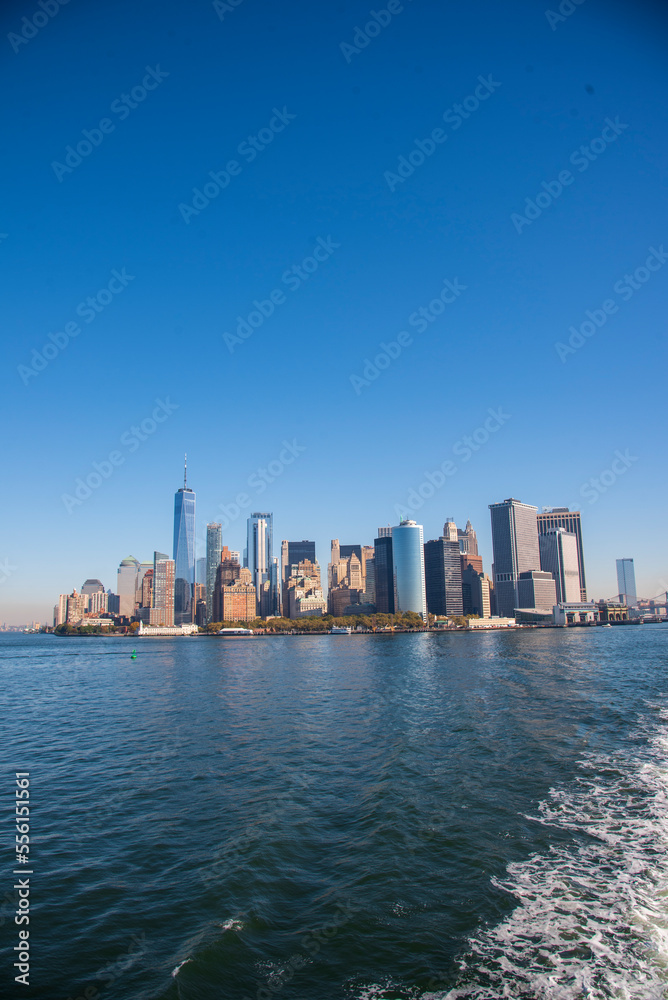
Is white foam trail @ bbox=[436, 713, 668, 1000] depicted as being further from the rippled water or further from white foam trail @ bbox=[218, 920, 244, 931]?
white foam trail @ bbox=[218, 920, 244, 931]

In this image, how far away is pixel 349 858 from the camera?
17.7 m

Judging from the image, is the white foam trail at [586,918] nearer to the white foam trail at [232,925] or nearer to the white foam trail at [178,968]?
the white foam trail at [232,925]

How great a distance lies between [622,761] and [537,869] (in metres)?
14.8

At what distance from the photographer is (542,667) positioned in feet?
254

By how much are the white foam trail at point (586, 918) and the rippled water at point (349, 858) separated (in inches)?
2.4

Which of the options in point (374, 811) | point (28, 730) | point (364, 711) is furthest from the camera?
point (364, 711)

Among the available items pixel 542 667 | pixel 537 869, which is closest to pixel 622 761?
pixel 537 869

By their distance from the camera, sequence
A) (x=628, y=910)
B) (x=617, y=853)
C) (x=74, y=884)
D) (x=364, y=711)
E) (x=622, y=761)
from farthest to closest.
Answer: (x=364, y=711) < (x=622, y=761) < (x=617, y=853) < (x=74, y=884) < (x=628, y=910)

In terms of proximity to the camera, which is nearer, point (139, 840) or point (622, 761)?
point (139, 840)

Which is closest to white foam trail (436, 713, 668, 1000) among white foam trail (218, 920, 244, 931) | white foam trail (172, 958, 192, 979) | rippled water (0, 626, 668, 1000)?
rippled water (0, 626, 668, 1000)

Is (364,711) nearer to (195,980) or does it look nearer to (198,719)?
(198,719)

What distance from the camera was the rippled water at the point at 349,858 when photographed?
1227 cm

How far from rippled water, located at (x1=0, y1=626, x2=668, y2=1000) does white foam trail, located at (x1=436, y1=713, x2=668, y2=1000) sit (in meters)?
0.06

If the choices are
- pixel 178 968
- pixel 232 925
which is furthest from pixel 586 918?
pixel 178 968
